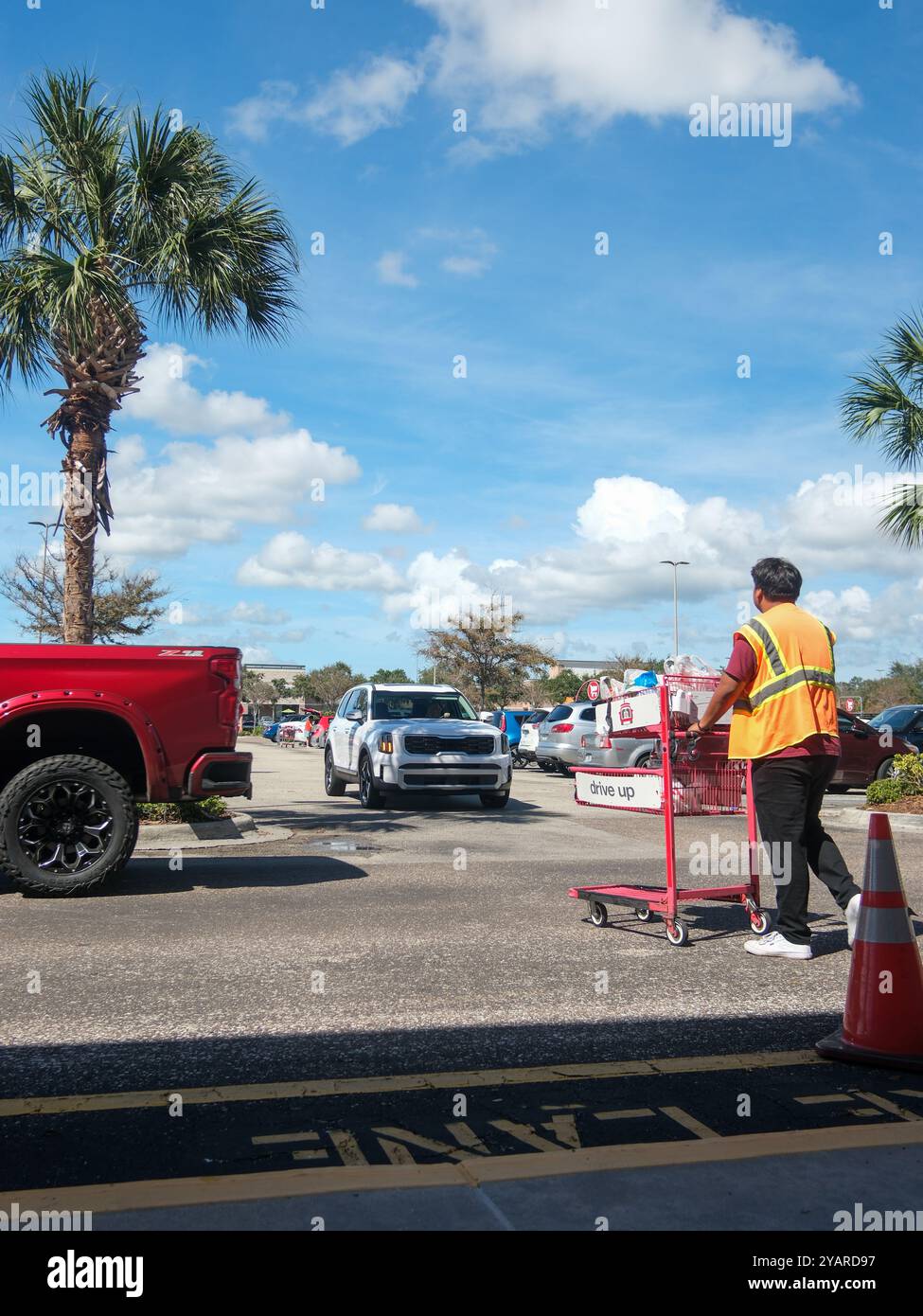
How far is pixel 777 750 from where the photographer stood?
6012 millimetres

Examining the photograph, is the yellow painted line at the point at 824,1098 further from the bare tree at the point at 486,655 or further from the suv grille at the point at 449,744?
the bare tree at the point at 486,655

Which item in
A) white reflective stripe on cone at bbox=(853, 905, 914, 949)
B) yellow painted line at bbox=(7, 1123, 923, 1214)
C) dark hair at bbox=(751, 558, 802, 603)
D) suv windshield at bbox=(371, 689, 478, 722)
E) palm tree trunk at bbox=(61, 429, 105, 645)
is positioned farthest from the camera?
suv windshield at bbox=(371, 689, 478, 722)

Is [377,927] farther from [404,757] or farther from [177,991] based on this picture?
[404,757]

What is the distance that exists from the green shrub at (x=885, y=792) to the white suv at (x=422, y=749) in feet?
16.0

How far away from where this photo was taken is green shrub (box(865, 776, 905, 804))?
1516cm

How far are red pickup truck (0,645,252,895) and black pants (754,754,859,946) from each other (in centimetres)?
385

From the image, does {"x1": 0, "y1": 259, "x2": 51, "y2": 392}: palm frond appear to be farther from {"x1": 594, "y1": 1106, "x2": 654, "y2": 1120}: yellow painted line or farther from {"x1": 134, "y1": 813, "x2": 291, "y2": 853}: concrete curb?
{"x1": 594, "y1": 1106, "x2": 654, "y2": 1120}: yellow painted line

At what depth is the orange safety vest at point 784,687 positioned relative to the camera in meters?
6.02

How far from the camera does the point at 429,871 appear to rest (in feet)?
30.9

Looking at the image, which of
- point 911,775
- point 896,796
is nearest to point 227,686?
point 896,796

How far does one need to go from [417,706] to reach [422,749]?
68.7 inches

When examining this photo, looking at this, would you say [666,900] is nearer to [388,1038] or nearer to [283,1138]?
[388,1038]

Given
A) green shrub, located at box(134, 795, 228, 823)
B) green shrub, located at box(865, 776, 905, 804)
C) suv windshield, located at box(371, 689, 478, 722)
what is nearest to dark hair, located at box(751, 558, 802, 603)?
green shrub, located at box(134, 795, 228, 823)
